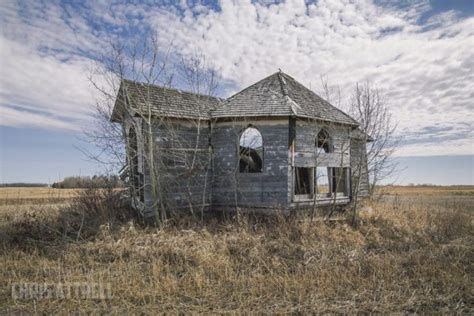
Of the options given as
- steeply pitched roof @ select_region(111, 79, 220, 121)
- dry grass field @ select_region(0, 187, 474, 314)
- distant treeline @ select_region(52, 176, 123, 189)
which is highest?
steeply pitched roof @ select_region(111, 79, 220, 121)

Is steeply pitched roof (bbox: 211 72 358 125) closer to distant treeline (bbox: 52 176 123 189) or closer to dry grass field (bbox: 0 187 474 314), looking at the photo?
dry grass field (bbox: 0 187 474 314)

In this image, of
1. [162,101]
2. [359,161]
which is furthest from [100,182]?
[359,161]

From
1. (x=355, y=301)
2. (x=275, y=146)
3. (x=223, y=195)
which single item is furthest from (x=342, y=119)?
(x=355, y=301)

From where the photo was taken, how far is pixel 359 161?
1249 cm

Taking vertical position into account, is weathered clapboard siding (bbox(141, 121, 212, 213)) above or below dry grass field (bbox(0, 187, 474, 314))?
above

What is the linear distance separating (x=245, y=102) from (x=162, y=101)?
3372mm

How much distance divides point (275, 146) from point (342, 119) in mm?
3686

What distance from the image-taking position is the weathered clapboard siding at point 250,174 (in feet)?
36.6

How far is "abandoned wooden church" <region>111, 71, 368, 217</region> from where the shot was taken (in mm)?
11070

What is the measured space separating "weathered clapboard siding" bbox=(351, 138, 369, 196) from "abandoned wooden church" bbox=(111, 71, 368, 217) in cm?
15

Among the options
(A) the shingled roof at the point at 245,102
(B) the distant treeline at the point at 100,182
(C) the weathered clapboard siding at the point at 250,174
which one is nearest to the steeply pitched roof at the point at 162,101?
(A) the shingled roof at the point at 245,102

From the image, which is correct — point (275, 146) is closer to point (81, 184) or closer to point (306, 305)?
point (306, 305)

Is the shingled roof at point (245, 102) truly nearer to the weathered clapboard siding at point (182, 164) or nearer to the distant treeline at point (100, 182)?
the weathered clapboard siding at point (182, 164)

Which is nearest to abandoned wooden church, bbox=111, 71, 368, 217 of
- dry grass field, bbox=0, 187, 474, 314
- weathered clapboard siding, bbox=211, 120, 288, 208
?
weathered clapboard siding, bbox=211, 120, 288, 208
